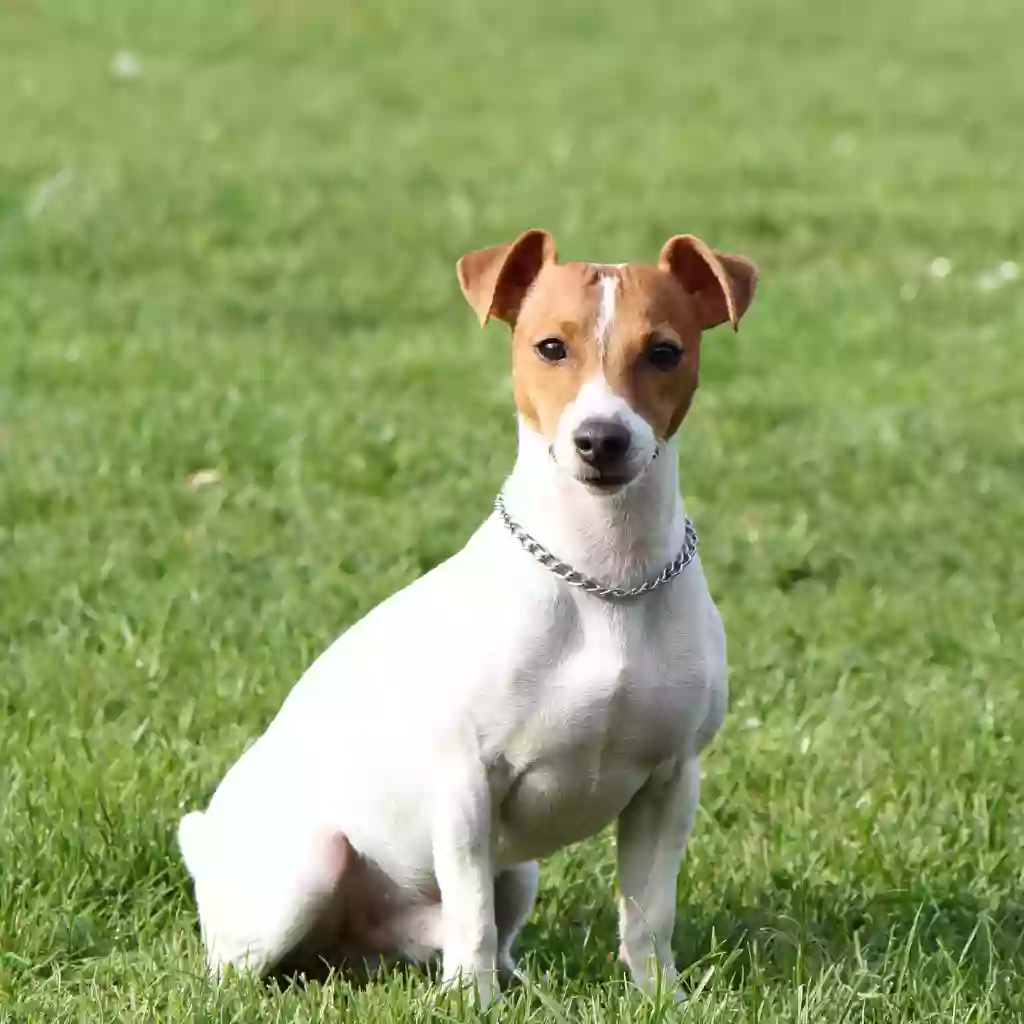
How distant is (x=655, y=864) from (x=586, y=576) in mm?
618

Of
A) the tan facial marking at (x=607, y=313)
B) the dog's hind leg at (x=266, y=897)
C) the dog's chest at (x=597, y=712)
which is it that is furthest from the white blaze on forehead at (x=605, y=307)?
the dog's hind leg at (x=266, y=897)

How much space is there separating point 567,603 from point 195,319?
5.92 m

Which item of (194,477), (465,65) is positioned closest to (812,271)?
(194,477)

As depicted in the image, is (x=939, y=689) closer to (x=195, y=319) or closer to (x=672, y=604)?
(x=672, y=604)

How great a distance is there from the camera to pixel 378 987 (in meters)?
3.39

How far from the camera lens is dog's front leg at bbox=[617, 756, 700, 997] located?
3.50m

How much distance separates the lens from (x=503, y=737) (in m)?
3.28

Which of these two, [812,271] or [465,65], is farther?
[465,65]

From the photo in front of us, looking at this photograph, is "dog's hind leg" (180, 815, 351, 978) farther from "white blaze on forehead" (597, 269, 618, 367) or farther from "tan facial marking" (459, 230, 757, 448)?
"white blaze on forehead" (597, 269, 618, 367)

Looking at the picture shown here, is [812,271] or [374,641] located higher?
[374,641]

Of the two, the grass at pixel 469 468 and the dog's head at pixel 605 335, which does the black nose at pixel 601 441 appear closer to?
the dog's head at pixel 605 335

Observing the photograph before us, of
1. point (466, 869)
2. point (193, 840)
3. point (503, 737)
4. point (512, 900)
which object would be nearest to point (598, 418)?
point (503, 737)

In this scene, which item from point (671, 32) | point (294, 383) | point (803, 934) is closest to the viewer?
point (803, 934)

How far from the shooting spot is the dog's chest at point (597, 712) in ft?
10.7
